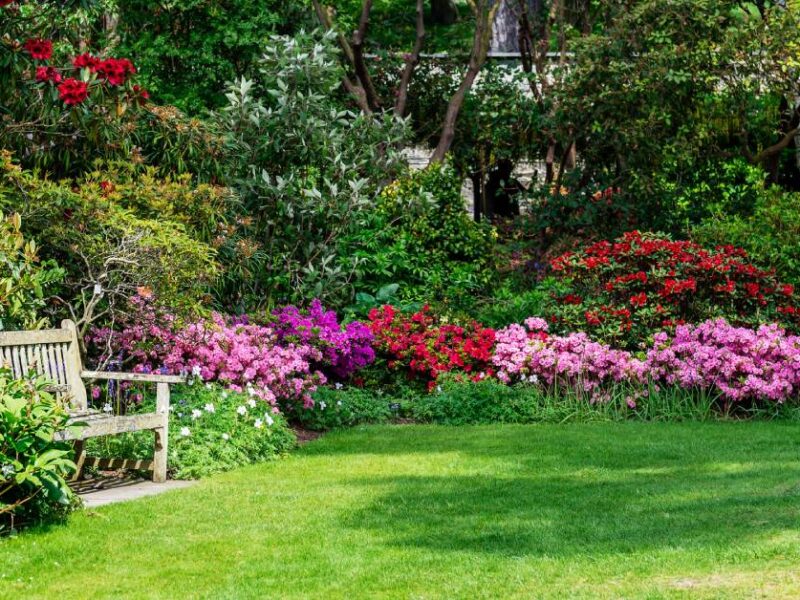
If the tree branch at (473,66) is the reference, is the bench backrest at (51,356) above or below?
below

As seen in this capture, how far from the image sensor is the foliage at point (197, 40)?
632 inches

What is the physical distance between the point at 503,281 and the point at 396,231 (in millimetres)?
1600

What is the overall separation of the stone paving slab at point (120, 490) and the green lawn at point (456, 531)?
200 mm

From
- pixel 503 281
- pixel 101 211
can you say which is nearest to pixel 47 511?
pixel 101 211

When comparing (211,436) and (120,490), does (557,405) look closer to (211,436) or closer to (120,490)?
(211,436)

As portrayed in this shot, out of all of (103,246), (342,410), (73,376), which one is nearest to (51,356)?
(73,376)

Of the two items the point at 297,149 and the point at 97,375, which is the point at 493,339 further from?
the point at 97,375

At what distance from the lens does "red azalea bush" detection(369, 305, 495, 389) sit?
11.4 m

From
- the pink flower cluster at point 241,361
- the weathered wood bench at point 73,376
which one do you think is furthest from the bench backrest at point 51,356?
the pink flower cluster at point 241,361

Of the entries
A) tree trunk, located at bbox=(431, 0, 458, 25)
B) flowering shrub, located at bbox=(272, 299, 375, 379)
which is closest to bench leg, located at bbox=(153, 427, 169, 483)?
flowering shrub, located at bbox=(272, 299, 375, 379)

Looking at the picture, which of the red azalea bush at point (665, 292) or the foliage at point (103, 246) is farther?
the red azalea bush at point (665, 292)

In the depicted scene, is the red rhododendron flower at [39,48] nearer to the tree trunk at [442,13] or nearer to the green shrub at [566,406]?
the green shrub at [566,406]

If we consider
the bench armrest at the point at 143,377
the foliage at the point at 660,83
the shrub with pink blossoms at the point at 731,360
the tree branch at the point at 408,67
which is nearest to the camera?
the bench armrest at the point at 143,377

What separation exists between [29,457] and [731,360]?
20.8 ft
